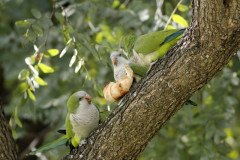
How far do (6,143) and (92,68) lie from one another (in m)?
2.13

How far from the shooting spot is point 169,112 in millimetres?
1907

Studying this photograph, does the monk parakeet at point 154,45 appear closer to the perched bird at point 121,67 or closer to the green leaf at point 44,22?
the perched bird at point 121,67

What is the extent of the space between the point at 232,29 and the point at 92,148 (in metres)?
1.09

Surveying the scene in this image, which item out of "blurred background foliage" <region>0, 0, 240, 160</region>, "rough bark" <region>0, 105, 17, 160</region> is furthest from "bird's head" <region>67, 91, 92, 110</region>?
"rough bark" <region>0, 105, 17, 160</region>

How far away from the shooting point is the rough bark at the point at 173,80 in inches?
67.7

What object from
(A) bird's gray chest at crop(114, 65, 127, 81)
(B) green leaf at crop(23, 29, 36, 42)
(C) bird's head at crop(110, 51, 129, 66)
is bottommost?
(A) bird's gray chest at crop(114, 65, 127, 81)

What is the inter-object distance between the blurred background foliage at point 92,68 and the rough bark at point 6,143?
0.12m

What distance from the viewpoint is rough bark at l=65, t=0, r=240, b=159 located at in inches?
67.7

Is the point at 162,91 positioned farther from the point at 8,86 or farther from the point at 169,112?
the point at 8,86

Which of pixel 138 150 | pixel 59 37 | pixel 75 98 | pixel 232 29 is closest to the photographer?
pixel 232 29

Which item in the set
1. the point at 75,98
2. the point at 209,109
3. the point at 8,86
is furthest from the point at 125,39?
the point at 8,86

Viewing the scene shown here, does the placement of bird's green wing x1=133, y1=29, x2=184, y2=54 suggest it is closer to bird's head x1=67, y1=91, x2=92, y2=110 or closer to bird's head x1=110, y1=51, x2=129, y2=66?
bird's head x1=110, y1=51, x2=129, y2=66

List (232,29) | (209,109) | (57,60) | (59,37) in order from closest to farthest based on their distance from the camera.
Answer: (232,29)
(209,109)
(57,60)
(59,37)

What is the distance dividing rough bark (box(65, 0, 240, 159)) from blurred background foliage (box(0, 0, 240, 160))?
46cm
